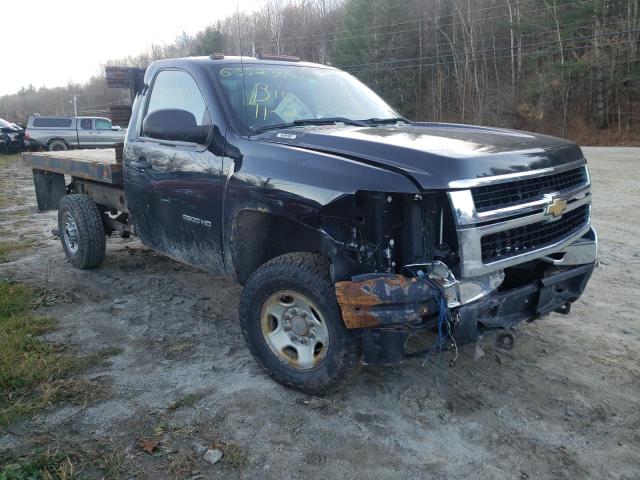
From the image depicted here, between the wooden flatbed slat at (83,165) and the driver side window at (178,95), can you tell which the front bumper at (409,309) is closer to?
the driver side window at (178,95)

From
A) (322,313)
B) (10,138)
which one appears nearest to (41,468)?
(322,313)

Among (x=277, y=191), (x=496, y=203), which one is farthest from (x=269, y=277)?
(x=496, y=203)

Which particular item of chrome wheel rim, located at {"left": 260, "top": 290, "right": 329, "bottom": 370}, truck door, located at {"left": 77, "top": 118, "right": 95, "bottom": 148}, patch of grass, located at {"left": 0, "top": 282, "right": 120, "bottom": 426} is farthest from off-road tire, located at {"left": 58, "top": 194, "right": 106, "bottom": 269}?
truck door, located at {"left": 77, "top": 118, "right": 95, "bottom": 148}

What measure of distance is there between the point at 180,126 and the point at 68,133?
73.4 feet

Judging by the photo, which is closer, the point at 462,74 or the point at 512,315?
the point at 512,315

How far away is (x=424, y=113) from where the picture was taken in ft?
133

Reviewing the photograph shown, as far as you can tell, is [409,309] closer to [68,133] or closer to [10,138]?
[68,133]

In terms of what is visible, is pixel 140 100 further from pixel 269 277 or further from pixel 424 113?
pixel 424 113

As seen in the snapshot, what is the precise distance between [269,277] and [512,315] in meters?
1.48

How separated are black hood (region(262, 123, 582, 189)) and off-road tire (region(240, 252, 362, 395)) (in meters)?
0.73

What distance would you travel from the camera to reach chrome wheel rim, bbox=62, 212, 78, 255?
6.12 meters

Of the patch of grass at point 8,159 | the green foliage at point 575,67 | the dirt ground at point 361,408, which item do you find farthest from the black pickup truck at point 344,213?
the green foliage at point 575,67

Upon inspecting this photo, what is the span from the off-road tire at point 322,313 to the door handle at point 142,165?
5.56 feet

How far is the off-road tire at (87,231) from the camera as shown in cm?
590
